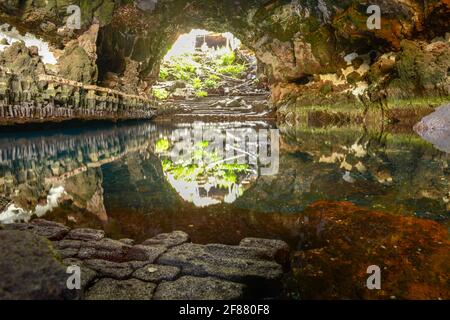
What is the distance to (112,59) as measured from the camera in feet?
75.6

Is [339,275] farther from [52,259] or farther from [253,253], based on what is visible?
[52,259]

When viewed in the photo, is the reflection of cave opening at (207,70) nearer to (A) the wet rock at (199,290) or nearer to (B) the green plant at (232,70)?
(B) the green plant at (232,70)

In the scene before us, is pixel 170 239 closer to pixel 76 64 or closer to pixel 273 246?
pixel 273 246

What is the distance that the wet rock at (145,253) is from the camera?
8.55ft

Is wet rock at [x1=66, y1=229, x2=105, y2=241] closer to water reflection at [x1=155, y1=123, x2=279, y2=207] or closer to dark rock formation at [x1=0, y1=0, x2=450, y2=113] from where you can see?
water reflection at [x1=155, y1=123, x2=279, y2=207]

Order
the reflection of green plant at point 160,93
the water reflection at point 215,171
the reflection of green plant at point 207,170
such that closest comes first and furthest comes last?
1. the water reflection at point 215,171
2. the reflection of green plant at point 207,170
3. the reflection of green plant at point 160,93

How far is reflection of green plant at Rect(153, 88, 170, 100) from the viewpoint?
33644 millimetres

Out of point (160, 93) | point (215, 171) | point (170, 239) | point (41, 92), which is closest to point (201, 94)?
point (160, 93)

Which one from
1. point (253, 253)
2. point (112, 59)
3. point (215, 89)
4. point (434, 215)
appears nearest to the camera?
point (253, 253)

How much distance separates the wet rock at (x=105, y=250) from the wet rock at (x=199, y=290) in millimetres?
643

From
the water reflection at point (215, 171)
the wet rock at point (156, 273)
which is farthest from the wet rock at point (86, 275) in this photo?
the water reflection at point (215, 171)

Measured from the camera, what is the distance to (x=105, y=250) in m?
2.73
